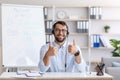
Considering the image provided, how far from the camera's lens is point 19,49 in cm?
482

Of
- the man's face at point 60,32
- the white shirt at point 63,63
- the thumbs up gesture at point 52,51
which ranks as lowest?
the white shirt at point 63,63

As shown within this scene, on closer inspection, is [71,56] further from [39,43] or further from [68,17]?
[68,17]

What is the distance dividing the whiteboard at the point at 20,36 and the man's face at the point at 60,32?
4.96ft

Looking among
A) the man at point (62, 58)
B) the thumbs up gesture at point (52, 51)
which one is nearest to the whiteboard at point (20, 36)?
the man at point (62, 58)

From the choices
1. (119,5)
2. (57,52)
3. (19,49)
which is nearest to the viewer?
(57,52)

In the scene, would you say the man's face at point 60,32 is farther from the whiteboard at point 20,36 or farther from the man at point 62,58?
the whiteboard at point 20,36

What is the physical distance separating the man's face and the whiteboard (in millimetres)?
1511

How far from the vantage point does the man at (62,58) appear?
3.29m

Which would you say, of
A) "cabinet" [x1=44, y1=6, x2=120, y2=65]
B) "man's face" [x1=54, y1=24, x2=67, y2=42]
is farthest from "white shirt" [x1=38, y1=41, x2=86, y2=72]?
"cabinet" [x1=44, y1=6, x2=120, y2=65]

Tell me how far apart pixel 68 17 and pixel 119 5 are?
1229mm

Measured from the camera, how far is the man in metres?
3.29

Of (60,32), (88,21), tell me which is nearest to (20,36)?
(60,32)

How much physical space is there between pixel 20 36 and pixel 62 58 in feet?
5.30

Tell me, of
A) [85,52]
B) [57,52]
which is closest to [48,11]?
[85,52]
